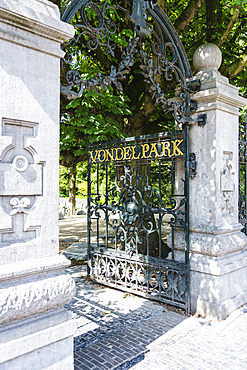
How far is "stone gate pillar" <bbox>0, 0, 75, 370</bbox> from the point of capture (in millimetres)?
2393

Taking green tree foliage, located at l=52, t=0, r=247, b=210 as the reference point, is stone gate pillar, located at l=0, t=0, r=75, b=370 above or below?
below

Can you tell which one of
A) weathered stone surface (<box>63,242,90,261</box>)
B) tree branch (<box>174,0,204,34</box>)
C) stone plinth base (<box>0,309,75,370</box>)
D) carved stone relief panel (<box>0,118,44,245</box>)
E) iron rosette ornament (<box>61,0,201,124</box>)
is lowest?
weathered stone surface (<box>63,242,90,261</box>)

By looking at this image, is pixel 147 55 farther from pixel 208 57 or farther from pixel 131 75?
pixel 131 75

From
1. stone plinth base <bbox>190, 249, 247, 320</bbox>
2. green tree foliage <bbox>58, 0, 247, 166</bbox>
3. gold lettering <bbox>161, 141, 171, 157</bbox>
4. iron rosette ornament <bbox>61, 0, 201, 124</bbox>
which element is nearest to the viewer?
iron rosette ornament <bbox>61, 0, 201, 124</bbox>

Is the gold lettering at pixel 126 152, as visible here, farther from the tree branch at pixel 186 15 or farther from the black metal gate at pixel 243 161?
the tree branch at pixel 186 15

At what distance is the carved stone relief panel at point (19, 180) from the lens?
247 cm

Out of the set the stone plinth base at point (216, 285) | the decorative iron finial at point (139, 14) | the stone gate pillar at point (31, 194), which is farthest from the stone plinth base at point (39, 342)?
the decorative iron finial at point (139, 14)

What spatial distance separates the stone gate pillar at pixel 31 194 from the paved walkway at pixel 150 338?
3.37 feet

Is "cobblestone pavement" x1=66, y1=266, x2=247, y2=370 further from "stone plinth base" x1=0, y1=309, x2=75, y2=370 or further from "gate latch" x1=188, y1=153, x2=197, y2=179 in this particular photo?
"gate latch" x1=188, y1=153, x2=197, y2=179

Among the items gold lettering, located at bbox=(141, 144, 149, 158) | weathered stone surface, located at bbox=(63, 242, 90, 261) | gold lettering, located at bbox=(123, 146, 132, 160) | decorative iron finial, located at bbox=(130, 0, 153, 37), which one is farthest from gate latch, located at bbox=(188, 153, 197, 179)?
weathered stone surface, located at bbox=(63, 242, 90, 261)

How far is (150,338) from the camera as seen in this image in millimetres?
3959

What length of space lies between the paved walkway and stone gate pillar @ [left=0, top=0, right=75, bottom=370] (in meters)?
1.03

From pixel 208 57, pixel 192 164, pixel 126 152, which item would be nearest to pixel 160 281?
pixel 192 164

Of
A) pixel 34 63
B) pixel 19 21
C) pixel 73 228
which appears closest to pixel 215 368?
pixel 34 63
